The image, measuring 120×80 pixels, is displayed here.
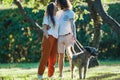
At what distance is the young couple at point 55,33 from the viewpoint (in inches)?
528

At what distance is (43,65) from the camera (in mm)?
13570

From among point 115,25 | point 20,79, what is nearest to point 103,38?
point 115,25

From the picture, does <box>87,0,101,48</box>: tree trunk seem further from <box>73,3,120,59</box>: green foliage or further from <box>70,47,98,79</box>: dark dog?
<box>70,47,98,79</box>: dark dog

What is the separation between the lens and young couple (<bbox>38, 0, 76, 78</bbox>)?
1341 cm

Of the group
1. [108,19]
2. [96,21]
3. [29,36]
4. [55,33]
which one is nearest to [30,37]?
[29,36]

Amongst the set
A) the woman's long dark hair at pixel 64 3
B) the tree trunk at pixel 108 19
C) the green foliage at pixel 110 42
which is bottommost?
the green foliage at pixel 110 42

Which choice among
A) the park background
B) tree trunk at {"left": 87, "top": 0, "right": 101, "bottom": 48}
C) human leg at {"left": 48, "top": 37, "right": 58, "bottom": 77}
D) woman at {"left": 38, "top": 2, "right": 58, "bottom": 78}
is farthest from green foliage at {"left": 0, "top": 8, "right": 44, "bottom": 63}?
woman at {"left": 38, "top": 2, "right": 58, "bottom": 78}

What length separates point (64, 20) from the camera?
13.8 metres

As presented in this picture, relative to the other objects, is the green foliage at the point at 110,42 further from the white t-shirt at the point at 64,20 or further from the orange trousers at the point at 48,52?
the orange trousers at the point at 48,52

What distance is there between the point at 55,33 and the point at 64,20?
18.7 inches

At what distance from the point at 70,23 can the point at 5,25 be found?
12.2 meters

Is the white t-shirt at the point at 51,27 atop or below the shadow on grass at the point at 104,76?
atop

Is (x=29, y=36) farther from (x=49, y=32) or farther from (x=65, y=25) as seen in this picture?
(x=49, y=32)

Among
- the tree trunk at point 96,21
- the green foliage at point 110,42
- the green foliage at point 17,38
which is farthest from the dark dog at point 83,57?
the green foliage at point 17,38
